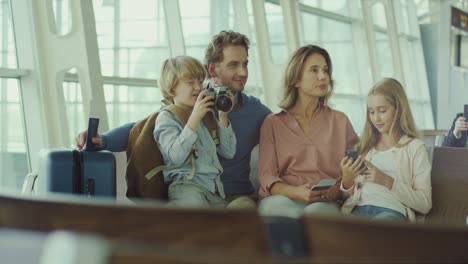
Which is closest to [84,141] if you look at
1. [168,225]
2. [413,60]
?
[168,225]

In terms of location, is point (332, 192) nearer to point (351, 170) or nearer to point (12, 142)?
point (351, 170)

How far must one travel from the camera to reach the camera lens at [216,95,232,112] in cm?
294

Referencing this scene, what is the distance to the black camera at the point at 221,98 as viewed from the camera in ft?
9.64

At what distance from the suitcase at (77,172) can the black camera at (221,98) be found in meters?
0.49

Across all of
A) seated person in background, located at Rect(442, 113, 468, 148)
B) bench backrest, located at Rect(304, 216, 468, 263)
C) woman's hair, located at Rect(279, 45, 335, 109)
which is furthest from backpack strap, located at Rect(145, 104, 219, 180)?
bench backrest, located at Rect(304, 216, 468, 263)

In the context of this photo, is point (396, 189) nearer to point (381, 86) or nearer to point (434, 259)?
point (381, 86)

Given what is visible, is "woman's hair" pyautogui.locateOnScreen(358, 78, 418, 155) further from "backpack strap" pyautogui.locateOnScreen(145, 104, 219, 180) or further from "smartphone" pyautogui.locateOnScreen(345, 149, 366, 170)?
"backpack strap" pyautogui.locateOnScreen(145, 104, 219, 180)

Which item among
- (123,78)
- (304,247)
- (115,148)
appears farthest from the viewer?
(123,78)

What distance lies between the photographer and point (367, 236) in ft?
3.11

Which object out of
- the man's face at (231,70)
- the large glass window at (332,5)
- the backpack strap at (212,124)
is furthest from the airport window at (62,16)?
the large glass window at (332,5)

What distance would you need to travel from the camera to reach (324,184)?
2.92 m

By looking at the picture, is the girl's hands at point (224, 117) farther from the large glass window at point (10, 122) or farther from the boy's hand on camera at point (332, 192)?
the large glass window at point (10, 122)

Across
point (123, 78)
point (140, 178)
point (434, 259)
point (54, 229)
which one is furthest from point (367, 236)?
point (123, 78)

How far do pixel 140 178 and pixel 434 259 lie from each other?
7.10 ft
